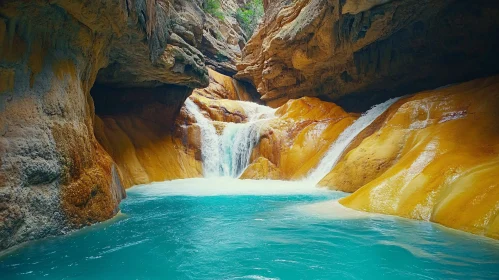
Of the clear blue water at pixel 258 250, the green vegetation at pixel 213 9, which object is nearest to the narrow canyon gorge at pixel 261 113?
the clear blue water at pixel 258 250

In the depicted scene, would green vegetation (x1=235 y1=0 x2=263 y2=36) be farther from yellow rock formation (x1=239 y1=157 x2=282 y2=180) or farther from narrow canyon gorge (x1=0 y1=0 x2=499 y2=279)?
yellow rock formation (x1=239 y1=157 x2=282 y2=180)

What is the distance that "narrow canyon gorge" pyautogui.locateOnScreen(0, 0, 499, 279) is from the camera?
17.1 ft

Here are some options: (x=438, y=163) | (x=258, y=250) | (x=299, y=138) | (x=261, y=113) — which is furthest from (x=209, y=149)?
(x=258, y=250)

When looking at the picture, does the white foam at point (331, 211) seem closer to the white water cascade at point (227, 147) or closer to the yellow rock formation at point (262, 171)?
the yellow rock formation at point (262, 171)

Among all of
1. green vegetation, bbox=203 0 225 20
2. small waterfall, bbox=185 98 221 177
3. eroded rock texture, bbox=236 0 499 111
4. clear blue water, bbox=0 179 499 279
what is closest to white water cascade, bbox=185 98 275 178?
small waterfall, bbox=185 98 221 177

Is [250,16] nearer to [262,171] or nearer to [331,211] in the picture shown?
[262,171]

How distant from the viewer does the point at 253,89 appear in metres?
30.2

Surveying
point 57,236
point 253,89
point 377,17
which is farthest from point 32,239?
point 253,89

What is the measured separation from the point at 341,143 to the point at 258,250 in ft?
35.1

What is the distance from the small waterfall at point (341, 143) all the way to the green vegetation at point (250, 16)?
2794cm

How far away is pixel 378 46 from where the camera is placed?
14.6 meters

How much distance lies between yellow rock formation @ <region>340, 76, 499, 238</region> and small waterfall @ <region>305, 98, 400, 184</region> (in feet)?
6.80

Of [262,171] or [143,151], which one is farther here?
[143,151]

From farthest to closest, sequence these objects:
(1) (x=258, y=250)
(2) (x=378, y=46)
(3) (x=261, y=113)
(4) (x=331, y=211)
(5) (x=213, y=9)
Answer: (5) (x=213, y=9), (3) (x=261, y=113), (2) (x=378, y=46), (4) (x=331, y=211), (1) (x=258, y=250)
